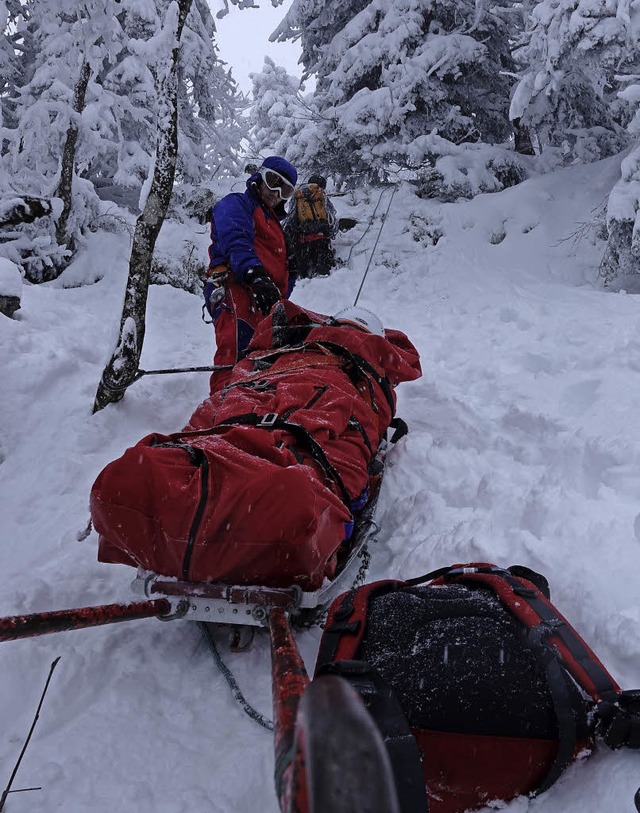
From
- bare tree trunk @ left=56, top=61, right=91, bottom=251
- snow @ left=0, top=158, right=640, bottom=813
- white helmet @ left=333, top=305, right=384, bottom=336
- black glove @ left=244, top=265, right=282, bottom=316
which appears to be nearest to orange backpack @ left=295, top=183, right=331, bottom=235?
snow @ left=0, top=158, right=640, bottom=813

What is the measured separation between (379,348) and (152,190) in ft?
7.44

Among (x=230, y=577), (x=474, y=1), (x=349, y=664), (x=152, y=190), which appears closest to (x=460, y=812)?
(x=349, y=664)

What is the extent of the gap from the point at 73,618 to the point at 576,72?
859cm

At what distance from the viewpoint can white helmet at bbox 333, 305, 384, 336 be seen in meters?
3.93

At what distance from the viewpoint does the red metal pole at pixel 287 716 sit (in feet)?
2.02

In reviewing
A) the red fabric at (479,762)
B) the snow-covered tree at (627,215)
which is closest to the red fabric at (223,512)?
the red fabric at (479,762)

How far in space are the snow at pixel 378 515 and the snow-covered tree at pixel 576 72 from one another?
2.03 m

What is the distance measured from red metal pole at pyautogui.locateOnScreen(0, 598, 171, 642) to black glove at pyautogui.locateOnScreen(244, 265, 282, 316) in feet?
9.38

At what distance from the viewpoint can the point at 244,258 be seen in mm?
4430

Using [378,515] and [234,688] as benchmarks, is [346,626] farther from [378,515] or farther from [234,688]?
[378,515]

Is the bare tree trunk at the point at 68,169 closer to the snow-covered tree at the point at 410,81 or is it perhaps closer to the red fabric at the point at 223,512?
the snow-covered tree at the point at 410,81

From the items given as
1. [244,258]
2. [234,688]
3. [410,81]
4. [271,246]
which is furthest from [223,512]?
[410,81]

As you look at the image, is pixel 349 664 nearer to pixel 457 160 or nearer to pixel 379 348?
pixel 379 348

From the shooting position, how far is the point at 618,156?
8195 mm
